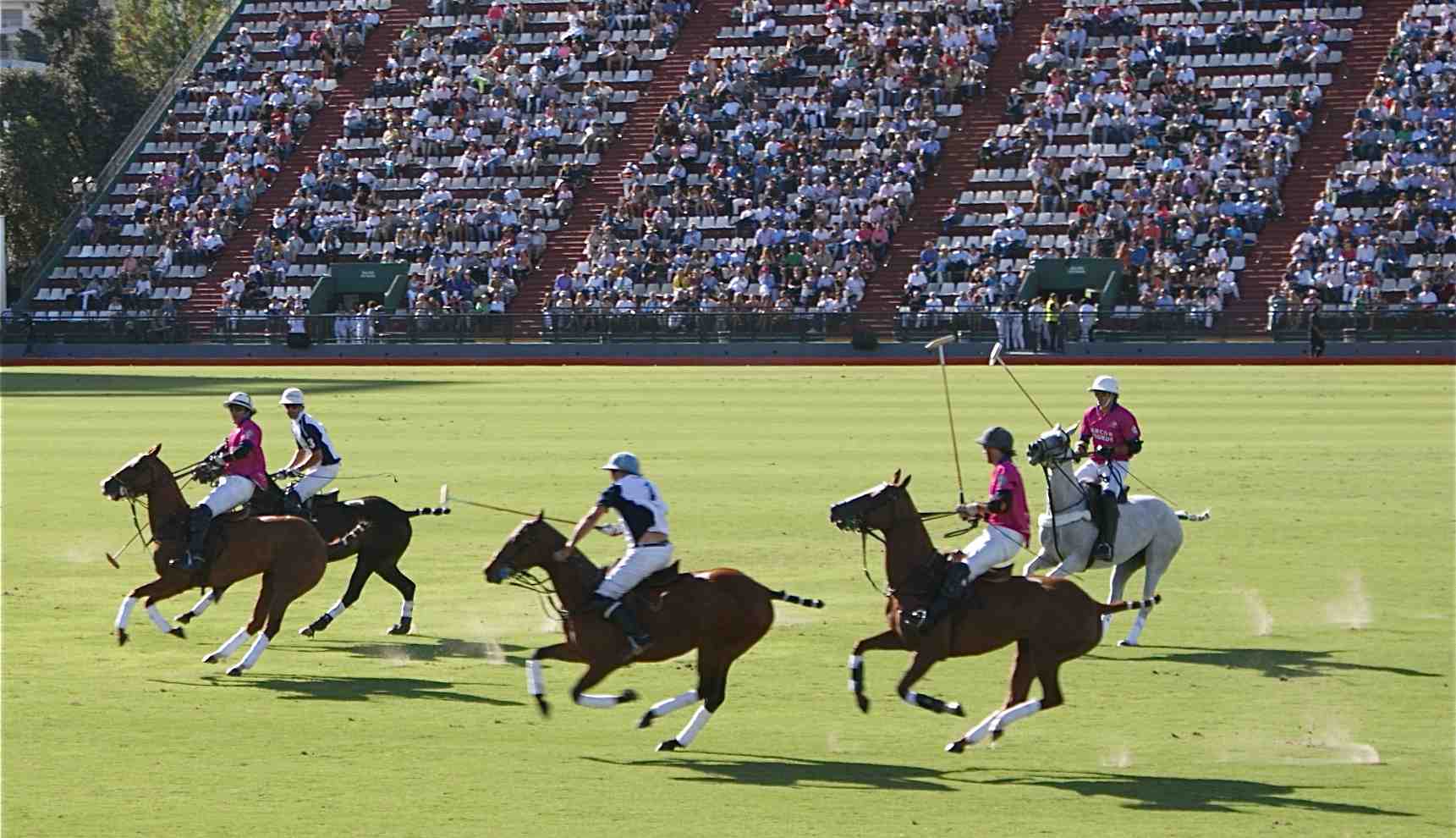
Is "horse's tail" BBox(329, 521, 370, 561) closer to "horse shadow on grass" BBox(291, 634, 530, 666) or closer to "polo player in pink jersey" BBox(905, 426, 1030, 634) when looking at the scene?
"horse shadow on grass" BBox(291, 634, 530, 666)

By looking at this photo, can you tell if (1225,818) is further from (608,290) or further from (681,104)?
(681,104)

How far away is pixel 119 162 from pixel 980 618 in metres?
59.7

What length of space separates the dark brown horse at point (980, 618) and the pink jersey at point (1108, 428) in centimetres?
394

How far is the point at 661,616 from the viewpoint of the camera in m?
12.9

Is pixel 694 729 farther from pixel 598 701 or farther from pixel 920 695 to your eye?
pixel 920 695

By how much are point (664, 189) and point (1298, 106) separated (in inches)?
681

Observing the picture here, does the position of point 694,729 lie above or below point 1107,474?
below

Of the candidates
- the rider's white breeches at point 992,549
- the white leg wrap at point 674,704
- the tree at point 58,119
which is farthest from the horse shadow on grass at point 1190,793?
the tree at point 58,119

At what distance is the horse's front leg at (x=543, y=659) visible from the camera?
42.6 feet

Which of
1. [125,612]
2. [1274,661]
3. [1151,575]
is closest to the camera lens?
[1274,661]

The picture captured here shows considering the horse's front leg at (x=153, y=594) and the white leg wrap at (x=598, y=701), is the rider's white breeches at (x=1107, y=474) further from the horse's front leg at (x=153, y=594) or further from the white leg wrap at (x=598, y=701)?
the horse's front leg at (x=153, y=594)

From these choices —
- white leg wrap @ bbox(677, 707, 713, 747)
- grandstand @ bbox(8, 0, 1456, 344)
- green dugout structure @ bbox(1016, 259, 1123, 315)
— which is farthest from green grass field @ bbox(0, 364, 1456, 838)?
grandstand @ bbox(8, 0, 1456, 344)

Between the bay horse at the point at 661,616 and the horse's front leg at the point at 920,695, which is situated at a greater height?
the bay horse at the point at 661,616

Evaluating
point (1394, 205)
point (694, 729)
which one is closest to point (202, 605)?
point (694, 729)
